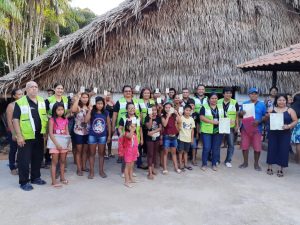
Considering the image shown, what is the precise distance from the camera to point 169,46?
919cm

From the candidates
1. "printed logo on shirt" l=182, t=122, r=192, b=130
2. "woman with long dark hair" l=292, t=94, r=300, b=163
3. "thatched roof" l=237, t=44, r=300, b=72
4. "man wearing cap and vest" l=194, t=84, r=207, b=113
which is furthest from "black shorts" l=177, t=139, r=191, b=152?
"thatched roof" l=237, t=44, r=300, b=72

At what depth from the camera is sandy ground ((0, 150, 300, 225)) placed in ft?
13.2

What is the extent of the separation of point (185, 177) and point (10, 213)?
306cm

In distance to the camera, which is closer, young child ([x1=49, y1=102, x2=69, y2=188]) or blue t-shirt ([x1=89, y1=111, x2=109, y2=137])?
young child ([x1=49, y1=102, x2=69, y2=188])

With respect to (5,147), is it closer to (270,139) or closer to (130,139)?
(130,139)

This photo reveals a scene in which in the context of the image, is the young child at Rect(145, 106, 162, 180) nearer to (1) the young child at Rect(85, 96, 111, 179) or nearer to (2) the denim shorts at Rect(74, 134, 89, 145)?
(1) the young child at Rect(85, 96, 111, 179)

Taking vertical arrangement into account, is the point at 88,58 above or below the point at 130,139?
above

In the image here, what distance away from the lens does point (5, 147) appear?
9.37m

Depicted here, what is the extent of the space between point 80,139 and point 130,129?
1035 millimetres

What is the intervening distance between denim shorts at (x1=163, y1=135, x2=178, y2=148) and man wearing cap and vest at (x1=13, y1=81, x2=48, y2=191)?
2206 mm

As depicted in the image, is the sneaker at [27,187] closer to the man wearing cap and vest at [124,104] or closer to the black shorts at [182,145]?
the man wearing cap and vest at [124,104]

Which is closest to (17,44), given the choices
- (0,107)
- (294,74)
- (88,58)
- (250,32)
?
(0,107)

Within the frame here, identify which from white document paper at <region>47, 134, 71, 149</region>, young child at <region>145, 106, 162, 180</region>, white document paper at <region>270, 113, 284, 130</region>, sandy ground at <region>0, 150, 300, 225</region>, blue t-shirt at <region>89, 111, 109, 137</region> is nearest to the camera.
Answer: sandy ground at <region>0, 150, 300, 225</region>

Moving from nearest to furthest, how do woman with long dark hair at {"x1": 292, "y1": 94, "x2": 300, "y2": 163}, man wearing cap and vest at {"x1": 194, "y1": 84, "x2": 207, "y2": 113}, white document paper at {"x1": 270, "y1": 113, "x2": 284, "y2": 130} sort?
white document paper at {"x1": 270, "y1": 113, "x2": 284, "y2": 130} < woman with long dark hair at {"x1": 292, "y1": 94, "x2": 300, "y2": 163} < man wearing cap and vest at {"x1": 194, "y1": 84, "x2": 207, "y2": 113}
